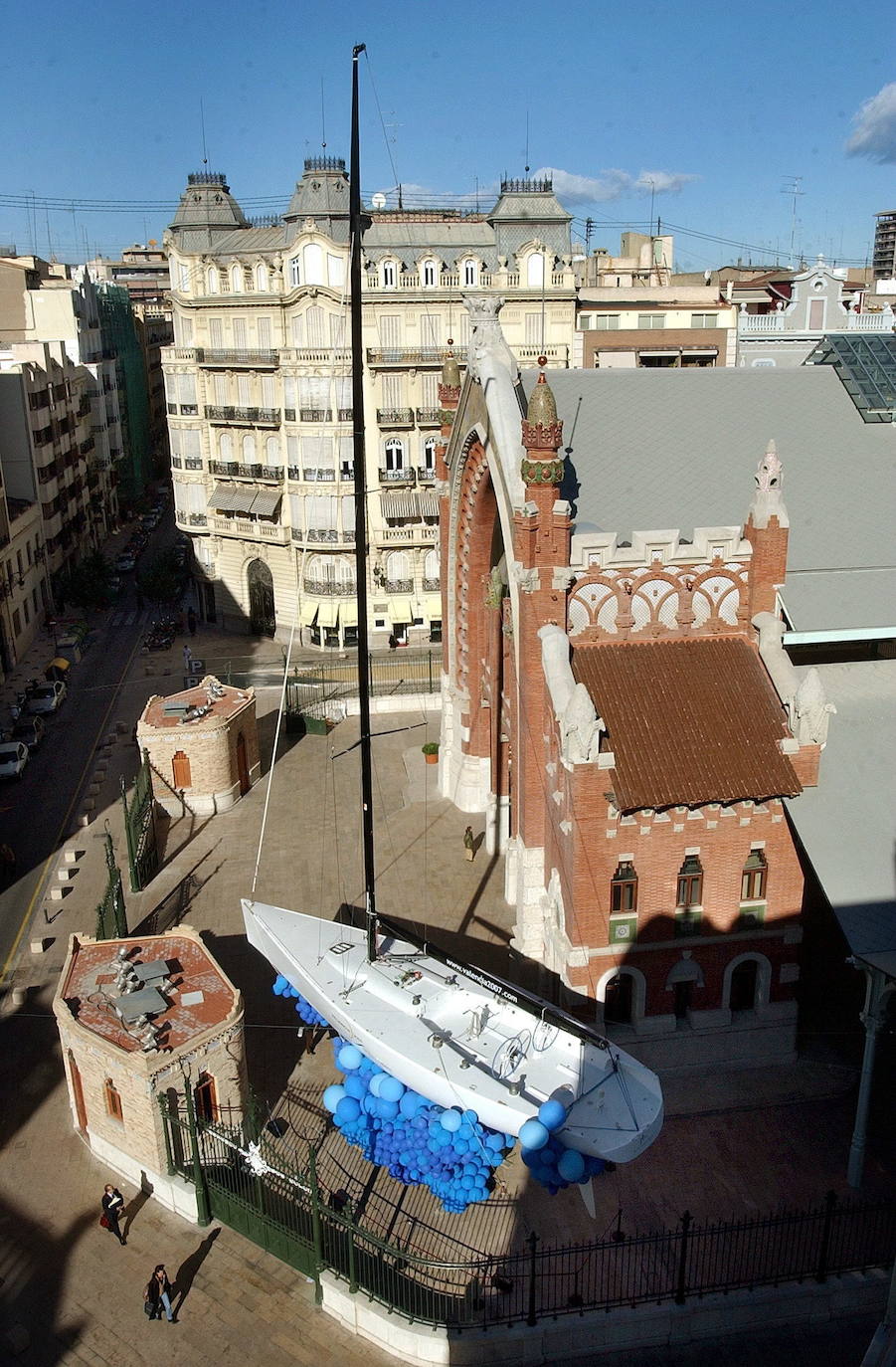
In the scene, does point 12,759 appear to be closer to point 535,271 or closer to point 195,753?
point 195,753

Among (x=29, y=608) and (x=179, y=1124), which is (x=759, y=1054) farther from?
(x=29, y=608)

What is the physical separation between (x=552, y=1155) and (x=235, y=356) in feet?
177

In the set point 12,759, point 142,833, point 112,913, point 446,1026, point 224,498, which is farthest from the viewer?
point 224,498

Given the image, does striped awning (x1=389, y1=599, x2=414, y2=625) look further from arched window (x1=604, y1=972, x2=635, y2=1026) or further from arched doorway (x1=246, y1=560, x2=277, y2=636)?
arched window (x1=604, y1=972, x2=635, y2=1026)

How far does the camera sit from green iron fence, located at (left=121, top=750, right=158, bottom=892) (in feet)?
117

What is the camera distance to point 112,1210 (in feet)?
73.7

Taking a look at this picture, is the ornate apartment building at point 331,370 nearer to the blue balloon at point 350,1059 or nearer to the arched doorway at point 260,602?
the arched doorway at point 260,602

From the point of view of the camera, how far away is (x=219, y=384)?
65.9 m

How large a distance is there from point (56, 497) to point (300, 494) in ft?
80.5

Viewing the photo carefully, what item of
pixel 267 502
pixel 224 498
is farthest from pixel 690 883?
pixel 224 498

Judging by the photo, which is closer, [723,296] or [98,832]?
[98,832]

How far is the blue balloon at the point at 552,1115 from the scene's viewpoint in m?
19.8

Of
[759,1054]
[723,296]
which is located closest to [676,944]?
[759,1054]

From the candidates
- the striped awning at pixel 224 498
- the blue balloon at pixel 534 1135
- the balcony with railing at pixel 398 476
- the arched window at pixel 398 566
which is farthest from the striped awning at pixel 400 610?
the blue balloon at pixel 534 1135
